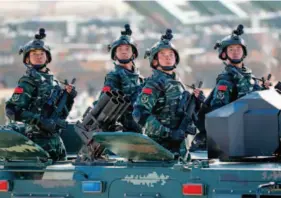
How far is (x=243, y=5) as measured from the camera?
53.5 meters

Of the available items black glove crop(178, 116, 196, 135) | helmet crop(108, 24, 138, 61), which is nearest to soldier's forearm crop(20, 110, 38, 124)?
helmet crop(108, 24, 138, 61)

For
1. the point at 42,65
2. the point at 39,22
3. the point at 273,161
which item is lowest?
the point at 273,161

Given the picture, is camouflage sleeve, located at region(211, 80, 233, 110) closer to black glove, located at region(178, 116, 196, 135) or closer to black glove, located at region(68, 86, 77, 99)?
black glove, located at region(178, 116, 196, 135)

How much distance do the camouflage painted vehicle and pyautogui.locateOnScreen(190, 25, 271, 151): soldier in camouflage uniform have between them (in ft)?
2.48

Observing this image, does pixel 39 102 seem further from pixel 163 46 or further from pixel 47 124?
pixel 163 46

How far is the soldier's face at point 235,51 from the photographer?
1300cm

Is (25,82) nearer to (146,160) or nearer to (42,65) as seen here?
(42,65)

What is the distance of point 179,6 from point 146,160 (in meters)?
46.4

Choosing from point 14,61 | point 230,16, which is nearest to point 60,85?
point 14,61

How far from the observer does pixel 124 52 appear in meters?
13.2

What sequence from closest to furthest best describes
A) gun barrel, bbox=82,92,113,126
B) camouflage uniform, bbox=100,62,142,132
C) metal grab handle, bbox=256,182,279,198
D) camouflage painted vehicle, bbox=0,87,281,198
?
metal grab handle, bbox=256,182,279,198 → camouflage painted vehicle, bbox=0,87,281,198 → gun barrel, bbox=82,92,113,126 → camouflage uniform, bbox=100,62,142,132

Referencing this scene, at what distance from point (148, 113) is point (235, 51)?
4.33 feet

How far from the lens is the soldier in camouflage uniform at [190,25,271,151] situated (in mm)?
12810

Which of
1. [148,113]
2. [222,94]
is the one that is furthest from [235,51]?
[148,113]
